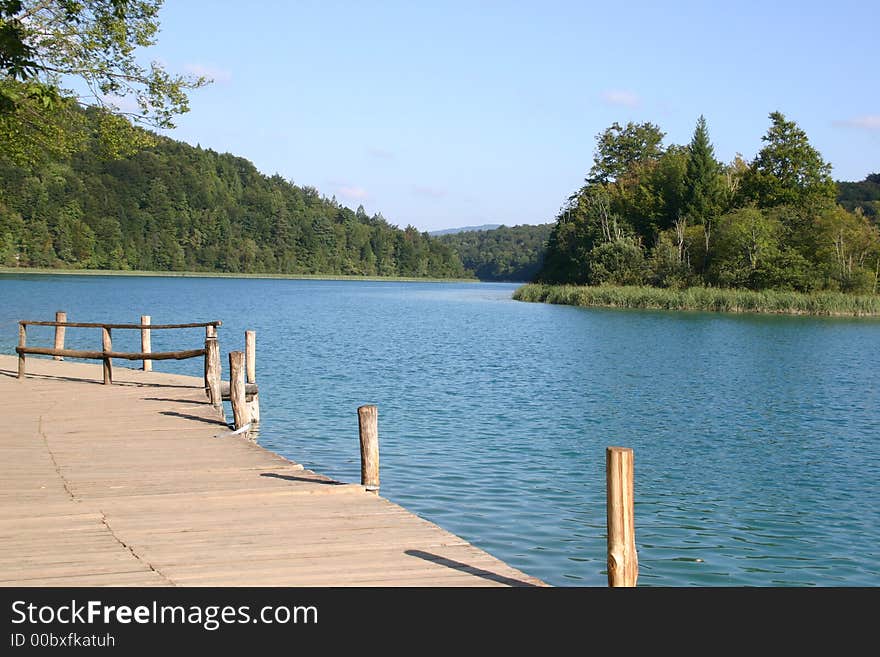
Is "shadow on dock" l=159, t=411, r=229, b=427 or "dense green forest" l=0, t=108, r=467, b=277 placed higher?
"dense green forest" l=0, t=108, r=467, b=277

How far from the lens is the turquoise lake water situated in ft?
32.9

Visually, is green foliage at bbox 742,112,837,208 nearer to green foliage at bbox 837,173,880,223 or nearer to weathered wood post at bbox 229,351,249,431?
green foliage at bbox 837,173,880,223

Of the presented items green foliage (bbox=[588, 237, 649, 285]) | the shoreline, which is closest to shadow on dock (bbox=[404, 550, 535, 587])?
green foliage (bbox=[588, 237, 649, 285])

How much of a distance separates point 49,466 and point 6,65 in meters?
4.23

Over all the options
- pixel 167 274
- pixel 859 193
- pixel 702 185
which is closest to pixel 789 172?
pixel 702 185

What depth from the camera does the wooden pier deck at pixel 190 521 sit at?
6207 mm

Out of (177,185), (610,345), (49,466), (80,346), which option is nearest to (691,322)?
(610,345)

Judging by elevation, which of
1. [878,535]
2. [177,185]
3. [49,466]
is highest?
[177,185]

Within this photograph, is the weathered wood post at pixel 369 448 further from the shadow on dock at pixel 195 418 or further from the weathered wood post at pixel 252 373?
the weathered wood post at pixel 252 373

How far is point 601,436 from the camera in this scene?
55.0 feet

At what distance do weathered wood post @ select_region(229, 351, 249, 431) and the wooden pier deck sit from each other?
48cm
